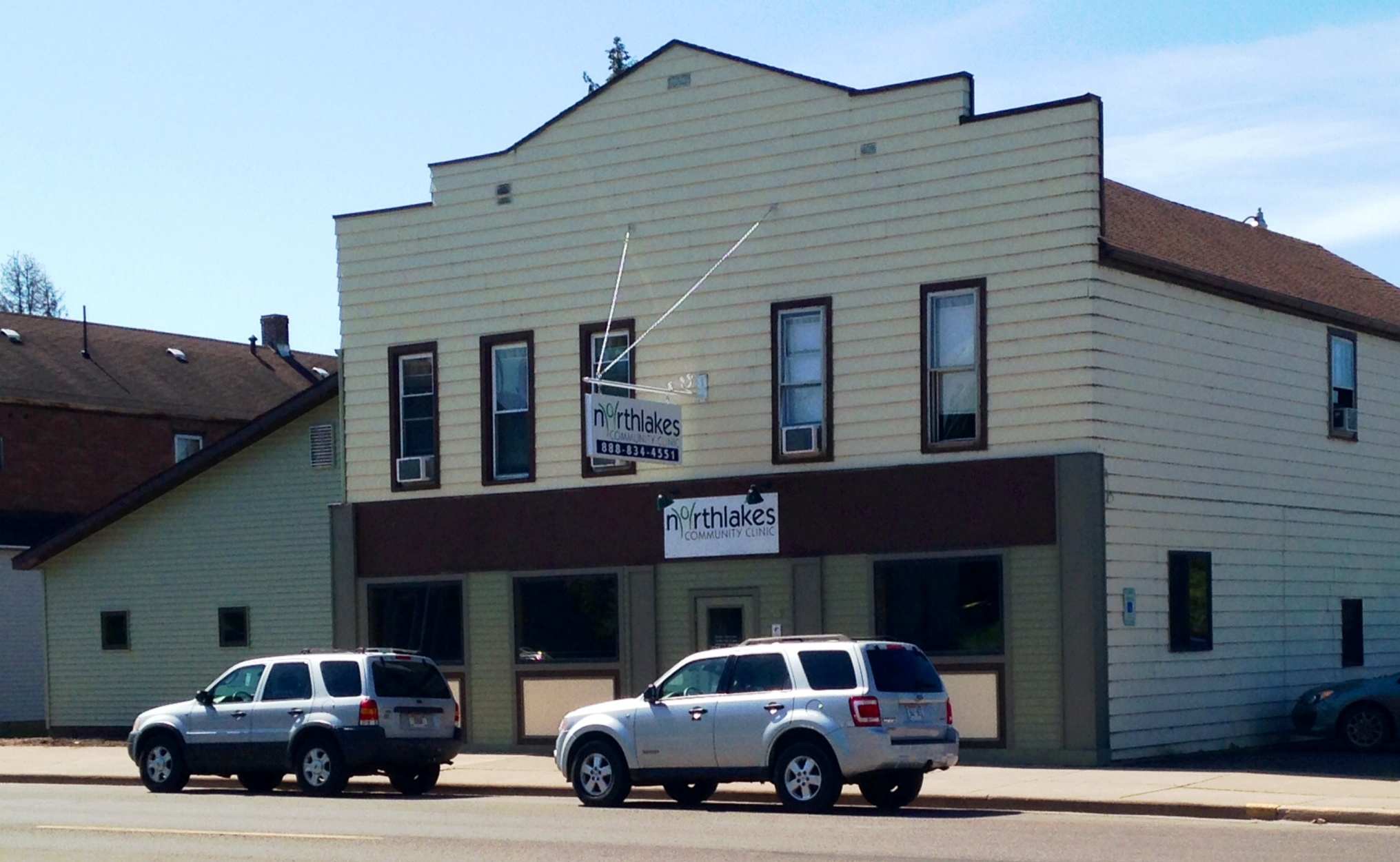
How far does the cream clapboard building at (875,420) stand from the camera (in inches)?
876

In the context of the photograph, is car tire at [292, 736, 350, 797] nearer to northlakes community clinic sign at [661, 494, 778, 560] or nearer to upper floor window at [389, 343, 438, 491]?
northlakes community clinic sign at [661, 494, 778, 560]

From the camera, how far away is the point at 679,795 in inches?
758

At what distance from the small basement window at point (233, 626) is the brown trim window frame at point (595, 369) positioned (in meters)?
8.73

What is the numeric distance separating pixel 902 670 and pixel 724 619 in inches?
286

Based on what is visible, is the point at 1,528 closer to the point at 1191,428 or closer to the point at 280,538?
the point at 280,538

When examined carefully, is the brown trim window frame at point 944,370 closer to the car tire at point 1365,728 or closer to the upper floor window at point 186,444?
the car tire at point 1365,728

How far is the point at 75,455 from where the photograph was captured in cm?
4338

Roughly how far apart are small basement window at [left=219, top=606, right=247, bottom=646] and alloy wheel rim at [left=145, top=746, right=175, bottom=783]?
29.1ft

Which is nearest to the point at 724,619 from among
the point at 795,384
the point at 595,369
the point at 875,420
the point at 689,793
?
the point at 795,384

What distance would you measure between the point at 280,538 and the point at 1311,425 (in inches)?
647

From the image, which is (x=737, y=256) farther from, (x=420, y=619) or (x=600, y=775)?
(x=600, y=775)

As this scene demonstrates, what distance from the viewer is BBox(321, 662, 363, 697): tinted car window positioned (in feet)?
69.8

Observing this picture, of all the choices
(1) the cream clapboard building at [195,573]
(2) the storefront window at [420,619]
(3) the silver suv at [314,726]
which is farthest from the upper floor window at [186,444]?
(3) the silver suv at [314,726]

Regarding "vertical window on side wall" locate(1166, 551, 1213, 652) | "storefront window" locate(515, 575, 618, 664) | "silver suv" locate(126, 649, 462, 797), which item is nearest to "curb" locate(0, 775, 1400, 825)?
"silver suv" locate(126, 649, 462, 797)
